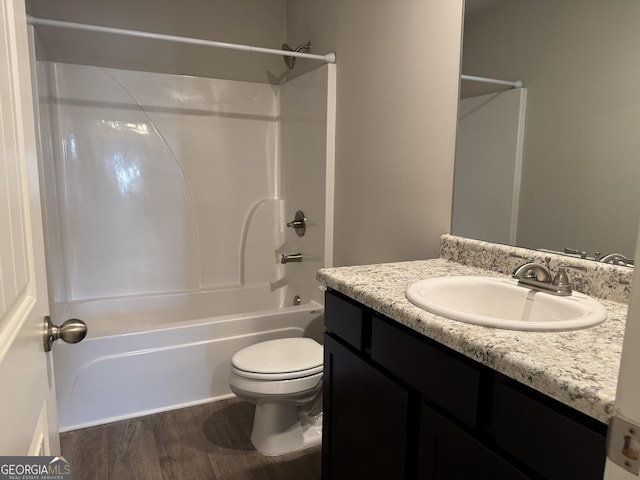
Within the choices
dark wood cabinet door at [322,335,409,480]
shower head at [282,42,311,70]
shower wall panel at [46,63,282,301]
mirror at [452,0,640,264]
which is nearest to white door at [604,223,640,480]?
dark wood cabinet door at [322,335,409,480]

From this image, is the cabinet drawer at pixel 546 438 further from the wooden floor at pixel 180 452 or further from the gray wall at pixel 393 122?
the wooden floor at pixel 180 452

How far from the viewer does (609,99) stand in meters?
1.18

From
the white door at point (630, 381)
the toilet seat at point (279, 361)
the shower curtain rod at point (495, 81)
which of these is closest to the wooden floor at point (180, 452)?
the toilet seat at point (279, 361)

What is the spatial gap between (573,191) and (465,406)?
792 mm

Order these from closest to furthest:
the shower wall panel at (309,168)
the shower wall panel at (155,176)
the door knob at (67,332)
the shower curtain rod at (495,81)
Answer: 1. the door knob at (67,332)
2. the shower curtain rod at (495,81)
3. the shower wall panel at (309,168)
4. the shower wall panel at (155,176)

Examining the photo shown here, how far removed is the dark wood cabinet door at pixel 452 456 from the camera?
31.9 inches

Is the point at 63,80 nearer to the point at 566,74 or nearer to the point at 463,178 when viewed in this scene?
the point at 463,178

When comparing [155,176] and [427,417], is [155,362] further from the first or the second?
[427,417]

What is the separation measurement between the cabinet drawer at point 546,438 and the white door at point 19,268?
0.77 meters

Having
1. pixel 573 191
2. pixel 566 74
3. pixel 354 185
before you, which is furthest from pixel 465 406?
pixel 354 185

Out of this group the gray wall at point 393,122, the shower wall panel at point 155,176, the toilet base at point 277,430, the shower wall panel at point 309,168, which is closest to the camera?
the gray wall at point 393,122

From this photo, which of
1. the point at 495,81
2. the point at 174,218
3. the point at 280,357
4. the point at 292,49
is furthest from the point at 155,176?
the point at 495,81

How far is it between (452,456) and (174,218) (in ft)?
8.22

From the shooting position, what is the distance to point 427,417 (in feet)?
3.25
